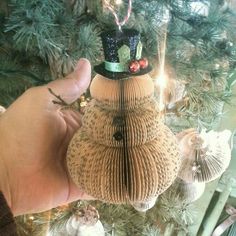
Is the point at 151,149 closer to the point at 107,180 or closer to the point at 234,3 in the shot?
the point at 107,180

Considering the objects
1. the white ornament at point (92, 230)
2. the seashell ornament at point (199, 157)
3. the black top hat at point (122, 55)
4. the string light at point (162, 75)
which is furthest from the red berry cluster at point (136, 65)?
the white ornament at point (92, 230)

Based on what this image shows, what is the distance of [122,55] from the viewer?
34 centimetres

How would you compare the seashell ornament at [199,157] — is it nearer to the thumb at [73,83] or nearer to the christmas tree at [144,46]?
the christmas tree at [144,46]

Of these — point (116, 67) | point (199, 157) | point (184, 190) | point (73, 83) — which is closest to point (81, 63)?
point (73, 83)

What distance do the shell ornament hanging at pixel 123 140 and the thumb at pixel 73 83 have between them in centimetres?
11

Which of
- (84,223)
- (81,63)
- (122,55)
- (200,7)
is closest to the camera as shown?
(122,55)

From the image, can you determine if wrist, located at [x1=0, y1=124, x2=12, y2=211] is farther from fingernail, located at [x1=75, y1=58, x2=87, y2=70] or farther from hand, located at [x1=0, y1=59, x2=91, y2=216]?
fingernail, located at [x1=75, y1=58, x2=87, y2=70]

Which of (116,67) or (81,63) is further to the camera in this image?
(81,63)

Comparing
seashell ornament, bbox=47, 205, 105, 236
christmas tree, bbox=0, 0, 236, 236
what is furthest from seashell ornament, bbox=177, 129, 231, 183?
seashell ornament, bbox=47, 205, 105, 236

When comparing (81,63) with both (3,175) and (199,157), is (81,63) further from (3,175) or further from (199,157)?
(199,157)

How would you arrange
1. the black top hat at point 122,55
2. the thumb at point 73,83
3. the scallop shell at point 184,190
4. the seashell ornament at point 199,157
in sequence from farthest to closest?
the scallop shell at point 184,190
the seashell ornament at point 199,157
the thumb at point 73,83
the black top hat at point 122,55

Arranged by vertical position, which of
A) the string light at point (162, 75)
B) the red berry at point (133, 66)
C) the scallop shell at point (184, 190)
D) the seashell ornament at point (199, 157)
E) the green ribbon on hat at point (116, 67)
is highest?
the red berry at point (133, 66)

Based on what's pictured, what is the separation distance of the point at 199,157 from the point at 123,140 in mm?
354

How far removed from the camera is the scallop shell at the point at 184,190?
780 millimetres
